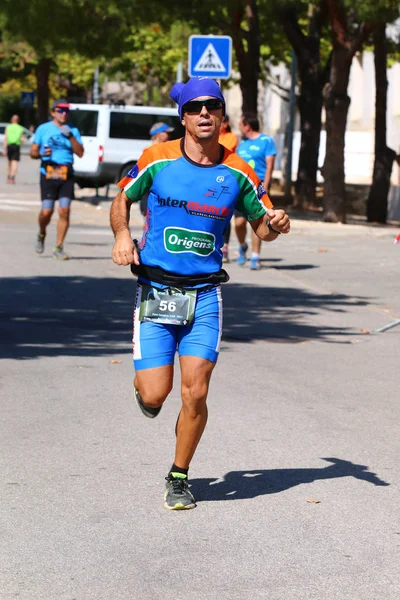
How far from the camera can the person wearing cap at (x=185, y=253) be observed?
590 cm

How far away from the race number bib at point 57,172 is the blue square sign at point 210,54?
4.27 m

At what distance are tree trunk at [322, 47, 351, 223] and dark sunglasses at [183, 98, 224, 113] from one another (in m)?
19.9

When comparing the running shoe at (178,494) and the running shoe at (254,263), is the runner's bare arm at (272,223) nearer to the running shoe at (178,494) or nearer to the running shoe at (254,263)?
the running shoe at (178,494)

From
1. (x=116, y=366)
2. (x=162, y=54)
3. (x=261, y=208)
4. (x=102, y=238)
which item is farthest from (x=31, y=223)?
(x=162, y=54)

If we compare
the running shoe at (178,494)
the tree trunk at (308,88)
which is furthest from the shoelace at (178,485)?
the tree trunk at (308,88)

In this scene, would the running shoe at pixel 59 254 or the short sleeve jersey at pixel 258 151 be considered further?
the running shoe at pixel 59 254

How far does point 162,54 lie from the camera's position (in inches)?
2379

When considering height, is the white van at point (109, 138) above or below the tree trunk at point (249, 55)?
below

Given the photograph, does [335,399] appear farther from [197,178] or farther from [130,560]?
[130,560]

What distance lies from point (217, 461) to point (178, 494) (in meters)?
1.04

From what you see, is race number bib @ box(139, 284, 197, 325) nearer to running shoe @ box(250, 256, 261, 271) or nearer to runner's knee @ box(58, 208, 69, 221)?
runner's knee @ box(58, 208, 69, 221)

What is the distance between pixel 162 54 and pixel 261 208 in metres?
55.4

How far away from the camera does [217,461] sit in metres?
6.93

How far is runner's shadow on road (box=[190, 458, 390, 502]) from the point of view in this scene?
20.5 feet
